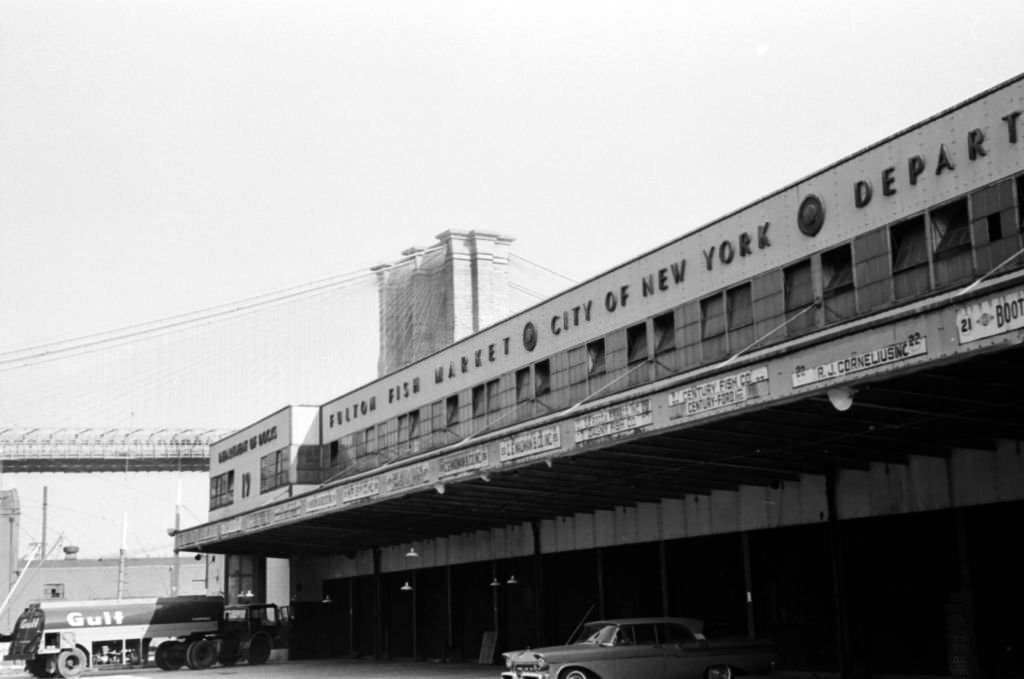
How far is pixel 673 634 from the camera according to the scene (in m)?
21.5

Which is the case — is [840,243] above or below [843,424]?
above

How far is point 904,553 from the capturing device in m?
22.2

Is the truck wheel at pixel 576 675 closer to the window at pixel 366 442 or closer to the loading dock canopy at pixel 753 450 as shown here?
the loading dock canopy at pixel 753 450

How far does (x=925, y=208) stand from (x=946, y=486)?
14.7ft

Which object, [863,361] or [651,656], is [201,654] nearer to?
[651,656]

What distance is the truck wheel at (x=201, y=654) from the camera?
41.6 meters

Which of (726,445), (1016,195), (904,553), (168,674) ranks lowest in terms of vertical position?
(168,674)

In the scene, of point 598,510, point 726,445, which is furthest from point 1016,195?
point 598,510

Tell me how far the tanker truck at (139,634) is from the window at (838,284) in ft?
91.1

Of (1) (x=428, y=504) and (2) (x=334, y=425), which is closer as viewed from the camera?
(1) (x=428, y=504)

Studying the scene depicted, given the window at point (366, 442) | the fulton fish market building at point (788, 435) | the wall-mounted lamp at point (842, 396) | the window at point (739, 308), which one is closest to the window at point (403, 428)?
the window at point (366, 442)

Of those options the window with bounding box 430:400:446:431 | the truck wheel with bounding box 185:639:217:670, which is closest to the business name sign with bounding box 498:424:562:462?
the window with bounding box 430:400:446:431

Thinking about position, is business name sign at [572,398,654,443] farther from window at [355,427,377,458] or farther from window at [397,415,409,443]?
window at [355,427,377,458]

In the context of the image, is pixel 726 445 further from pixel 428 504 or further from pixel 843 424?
pixel 428 504
